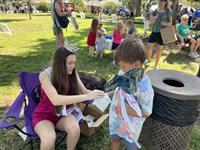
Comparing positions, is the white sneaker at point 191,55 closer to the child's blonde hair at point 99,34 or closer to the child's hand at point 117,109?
the child's blonde hair at point 99,34

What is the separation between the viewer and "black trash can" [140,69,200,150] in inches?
96.5

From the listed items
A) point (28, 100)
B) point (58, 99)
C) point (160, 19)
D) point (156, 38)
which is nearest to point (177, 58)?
point (156, 38)

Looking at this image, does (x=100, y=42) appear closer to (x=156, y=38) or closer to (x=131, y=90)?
(x=156, y=38)

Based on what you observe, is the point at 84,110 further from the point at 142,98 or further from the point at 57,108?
the point at 142,98

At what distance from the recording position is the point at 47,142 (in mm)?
2201

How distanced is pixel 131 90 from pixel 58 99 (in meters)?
0.67

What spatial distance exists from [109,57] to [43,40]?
10.3 feet

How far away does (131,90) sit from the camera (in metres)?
2.08

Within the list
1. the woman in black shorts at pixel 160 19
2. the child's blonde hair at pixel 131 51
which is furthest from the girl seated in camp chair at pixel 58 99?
the woman in black shorts at pixel 160 19

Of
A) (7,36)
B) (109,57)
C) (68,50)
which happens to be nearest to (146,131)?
(68,50)

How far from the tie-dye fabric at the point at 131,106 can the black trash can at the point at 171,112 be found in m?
0.44

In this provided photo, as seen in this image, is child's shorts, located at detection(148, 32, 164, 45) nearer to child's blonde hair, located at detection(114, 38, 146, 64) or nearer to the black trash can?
the black trash can

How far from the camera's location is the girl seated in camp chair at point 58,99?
7.30ft

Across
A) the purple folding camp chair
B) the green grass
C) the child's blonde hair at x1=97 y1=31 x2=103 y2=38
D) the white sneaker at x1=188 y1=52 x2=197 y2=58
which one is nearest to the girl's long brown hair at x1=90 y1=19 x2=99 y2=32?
the child's blonde hair at x1=97 y1=31 x2=103 y2=38
